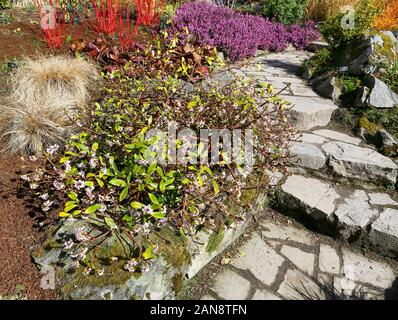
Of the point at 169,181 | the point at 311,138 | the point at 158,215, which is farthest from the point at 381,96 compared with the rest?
the point at 158,215

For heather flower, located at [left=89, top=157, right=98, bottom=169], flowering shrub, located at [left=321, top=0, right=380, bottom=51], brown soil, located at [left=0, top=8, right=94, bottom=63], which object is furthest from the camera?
flowering shrub, located at [left=321, top=0, right=380, bottom=51]

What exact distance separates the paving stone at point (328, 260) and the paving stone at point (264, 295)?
24.0 inches

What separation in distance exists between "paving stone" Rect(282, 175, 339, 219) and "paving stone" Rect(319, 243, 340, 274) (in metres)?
0.32

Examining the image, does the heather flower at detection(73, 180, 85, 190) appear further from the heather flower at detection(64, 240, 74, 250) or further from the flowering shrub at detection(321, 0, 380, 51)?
the flowering shrub at detection(321, 0, 380, 51)

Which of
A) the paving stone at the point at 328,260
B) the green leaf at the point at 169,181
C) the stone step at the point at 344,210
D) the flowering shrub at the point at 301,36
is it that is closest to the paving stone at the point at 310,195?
the stone step at the point at 344,210

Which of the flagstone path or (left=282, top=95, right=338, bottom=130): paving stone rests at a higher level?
(left=282, top=95, right=338, bottom=130): paving stone

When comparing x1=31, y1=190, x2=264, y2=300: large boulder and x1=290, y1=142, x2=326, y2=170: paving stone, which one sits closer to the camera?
x1=31, y1=190, x2=264, y2=300: large boulder

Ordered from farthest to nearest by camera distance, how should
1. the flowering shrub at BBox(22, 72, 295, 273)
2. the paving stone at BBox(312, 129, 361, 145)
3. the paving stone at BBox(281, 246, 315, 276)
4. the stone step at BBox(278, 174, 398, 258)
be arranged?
1. the paving stone at BBox(312, 129, 361, 145)
2. the stone step at BBox(278, 174, 398, 258)
3. the paving stone at BBox(281, 246, 315, 276)
4. the flowering shrub at BBox(22, 72, 295, 273)

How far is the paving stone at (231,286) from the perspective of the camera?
277 centimetres

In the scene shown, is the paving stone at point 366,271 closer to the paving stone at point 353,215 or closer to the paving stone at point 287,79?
the paving stone at point 353,215

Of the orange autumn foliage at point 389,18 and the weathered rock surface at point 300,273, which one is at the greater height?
A: the orange autumn foliage at point 389,18

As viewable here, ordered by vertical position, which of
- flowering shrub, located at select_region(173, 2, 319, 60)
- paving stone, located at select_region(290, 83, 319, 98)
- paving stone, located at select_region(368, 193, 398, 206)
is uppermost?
flowering shrub, located at select_region(173, 2, 319, 60)

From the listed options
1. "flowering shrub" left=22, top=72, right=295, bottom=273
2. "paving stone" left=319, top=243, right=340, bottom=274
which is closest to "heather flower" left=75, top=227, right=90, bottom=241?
"flowering shrub" left=22, top=72, right=295, bottom=273

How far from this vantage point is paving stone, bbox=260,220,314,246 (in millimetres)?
3397
